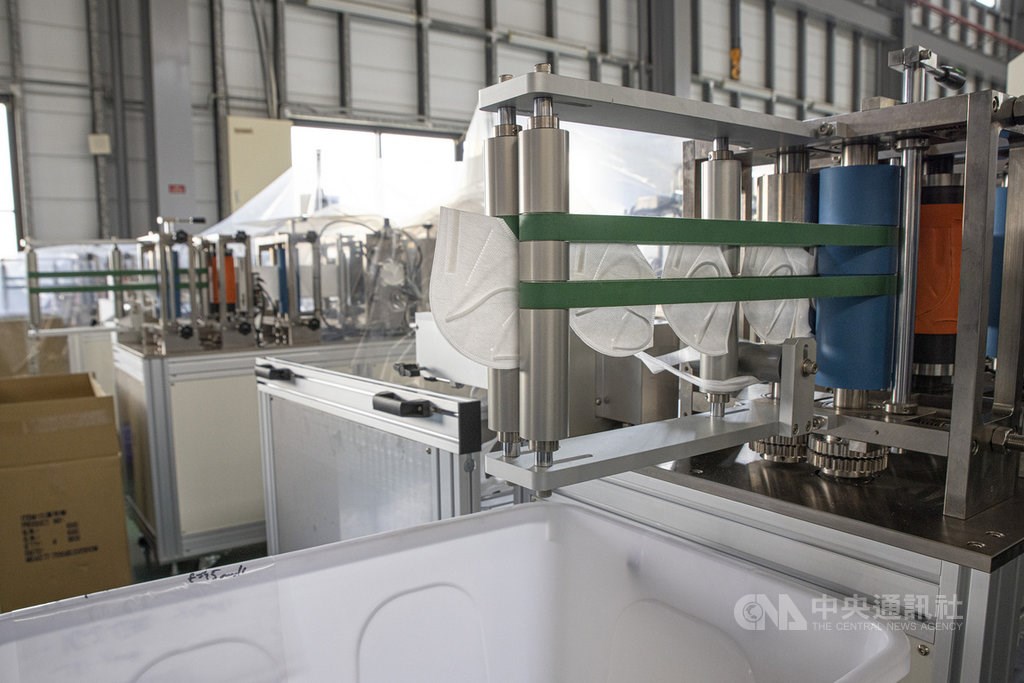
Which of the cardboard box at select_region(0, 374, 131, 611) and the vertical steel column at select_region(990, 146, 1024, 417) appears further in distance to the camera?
the cardboard box at select_region(0, 374, 131, 611)

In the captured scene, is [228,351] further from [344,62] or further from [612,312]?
[344,62]

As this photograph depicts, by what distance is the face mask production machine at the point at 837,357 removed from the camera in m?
0.65

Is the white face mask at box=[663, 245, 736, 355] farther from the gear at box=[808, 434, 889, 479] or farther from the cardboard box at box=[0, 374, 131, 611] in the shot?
the cardboard box at box=[0, 374, 131, 611]

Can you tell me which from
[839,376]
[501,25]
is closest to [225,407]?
[839,376]

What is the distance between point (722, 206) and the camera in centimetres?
88

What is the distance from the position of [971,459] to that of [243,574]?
758mm

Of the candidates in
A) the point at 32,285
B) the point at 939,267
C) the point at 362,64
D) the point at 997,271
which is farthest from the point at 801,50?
the point at 939,267

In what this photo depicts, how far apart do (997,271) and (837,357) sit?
0.24 metres

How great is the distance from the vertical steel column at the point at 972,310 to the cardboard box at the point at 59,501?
216 centimetres

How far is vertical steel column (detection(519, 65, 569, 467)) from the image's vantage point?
2.01 feet

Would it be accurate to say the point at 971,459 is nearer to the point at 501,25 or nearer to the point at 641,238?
the point at 641,238

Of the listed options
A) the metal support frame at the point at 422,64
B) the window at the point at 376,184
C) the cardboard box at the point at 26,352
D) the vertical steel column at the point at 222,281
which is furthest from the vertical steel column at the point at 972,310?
the metal support frame at the point at 422,64

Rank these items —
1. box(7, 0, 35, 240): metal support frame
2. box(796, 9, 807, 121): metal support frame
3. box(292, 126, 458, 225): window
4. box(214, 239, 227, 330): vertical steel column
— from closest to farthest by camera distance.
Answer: box(214, 239, 227, 330): vertical steel column → box(292, 126, 458, 225): window → box(7, 0, 35, 240): metal support frame → box(796, 9, 807, 121): metal support frame

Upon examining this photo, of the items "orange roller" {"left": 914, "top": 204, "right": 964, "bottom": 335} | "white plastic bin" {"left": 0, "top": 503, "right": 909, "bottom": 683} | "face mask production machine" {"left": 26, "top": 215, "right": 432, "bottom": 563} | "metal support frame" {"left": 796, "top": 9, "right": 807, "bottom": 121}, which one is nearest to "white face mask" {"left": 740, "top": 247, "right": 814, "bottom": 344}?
"orange roller" {"left": 914, "top": 204, "right": 964, "bottom": 335}
